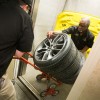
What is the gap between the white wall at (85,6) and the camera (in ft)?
13.5

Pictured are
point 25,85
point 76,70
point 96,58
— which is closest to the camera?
point 96,58

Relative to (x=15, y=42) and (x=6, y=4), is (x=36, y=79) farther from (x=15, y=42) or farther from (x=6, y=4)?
(x=6, y=4)

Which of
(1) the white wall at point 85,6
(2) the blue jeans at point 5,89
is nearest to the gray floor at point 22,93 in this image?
(2) the blue jeans at point 5,89

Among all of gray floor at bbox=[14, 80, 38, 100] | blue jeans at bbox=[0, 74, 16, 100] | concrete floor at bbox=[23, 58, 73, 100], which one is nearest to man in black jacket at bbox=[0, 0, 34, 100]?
blue jeans at bbox=[0, 74, 16, 100]

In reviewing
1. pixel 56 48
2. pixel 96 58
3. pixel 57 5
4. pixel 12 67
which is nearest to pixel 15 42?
pixel 96 58

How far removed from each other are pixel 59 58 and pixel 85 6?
2536 millimetres

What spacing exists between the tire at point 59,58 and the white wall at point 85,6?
191 centimetres

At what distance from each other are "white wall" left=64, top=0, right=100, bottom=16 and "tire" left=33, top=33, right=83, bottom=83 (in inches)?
75.0

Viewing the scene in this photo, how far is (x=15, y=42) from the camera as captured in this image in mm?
1558

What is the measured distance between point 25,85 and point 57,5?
228cm

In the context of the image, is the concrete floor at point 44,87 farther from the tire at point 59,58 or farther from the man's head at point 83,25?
the man's head at point 83,25

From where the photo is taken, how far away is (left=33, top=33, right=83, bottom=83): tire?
87.8 inches

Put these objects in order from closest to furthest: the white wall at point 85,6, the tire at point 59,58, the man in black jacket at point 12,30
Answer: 1. the man in black jacket at point 12,30
2. the tire at point 59,58
3. the white wall at point 85,6

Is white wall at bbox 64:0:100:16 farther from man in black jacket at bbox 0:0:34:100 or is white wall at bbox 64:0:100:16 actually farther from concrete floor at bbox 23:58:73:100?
man in black jacket at bbox 0:0:34:100
